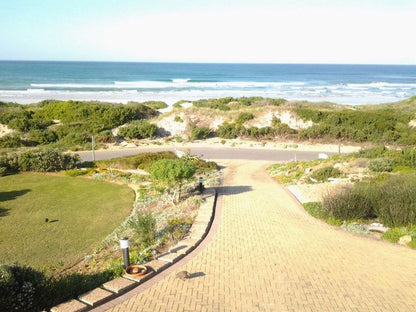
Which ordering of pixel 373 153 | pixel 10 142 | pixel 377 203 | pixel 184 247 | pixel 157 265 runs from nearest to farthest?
pixel 157 265
pixel 184 247
pixel 377 203
pixel 373 153
pixel 10 142

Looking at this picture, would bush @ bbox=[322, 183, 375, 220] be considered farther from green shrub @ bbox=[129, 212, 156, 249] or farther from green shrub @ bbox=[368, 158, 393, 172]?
green shrub @ bbox=[129, 212, 156, 249]

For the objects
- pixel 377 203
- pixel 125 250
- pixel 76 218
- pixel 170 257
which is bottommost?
pixel 76 218

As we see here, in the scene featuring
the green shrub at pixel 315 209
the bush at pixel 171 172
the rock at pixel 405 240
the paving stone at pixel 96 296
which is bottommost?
the green shrub at pixel 315 209

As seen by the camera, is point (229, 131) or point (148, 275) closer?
point (148, 275)

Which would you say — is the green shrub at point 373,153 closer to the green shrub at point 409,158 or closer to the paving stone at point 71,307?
the green shrub at point 409,158

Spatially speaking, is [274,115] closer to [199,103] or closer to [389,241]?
[199,103]

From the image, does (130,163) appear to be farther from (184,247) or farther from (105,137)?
(184,247)

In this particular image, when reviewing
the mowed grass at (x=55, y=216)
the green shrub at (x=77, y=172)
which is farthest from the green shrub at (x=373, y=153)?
the green shrub at (x=77, y=172)

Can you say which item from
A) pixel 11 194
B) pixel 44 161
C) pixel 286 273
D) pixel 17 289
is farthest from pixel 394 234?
pixel 44 161

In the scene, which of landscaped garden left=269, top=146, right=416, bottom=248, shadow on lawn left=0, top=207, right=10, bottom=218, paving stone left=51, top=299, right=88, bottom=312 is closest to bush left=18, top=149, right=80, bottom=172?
shadow on lawn left=0, top=207, right=10, bottom=218
